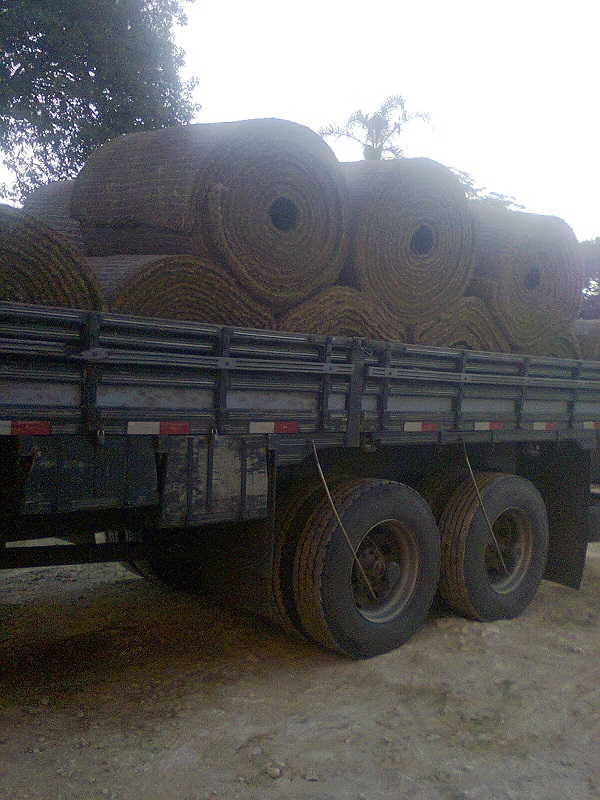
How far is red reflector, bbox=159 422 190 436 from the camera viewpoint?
11.5 ft

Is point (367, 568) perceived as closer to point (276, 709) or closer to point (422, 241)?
point (276, 709)

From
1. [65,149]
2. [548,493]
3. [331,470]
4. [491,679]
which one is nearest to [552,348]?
[548,493]

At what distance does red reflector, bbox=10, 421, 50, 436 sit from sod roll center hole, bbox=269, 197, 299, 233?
1.94m

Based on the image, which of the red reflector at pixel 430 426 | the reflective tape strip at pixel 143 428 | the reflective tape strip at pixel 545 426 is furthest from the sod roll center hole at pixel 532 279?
the reflective tape strip at pixel 143 428

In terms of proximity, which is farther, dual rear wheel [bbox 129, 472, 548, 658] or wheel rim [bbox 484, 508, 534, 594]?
wheel rim [bbox 484, 508, 534, 594]

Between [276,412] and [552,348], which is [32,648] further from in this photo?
[552,348]

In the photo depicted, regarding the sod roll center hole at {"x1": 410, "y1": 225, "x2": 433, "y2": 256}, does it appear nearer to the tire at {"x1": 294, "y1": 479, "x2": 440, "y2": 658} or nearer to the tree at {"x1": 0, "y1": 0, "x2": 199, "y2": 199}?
the tire at {"x1": 294, "y1": 479, "x2": 440, "y2": 658}

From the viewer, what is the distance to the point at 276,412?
396cm

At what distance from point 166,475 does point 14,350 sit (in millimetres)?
878

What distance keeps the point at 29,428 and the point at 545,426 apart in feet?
11.9

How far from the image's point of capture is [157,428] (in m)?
3.47

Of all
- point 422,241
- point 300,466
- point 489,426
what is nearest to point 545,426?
point 489,426

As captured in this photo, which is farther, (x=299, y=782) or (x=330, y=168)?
(x=330, y=168)

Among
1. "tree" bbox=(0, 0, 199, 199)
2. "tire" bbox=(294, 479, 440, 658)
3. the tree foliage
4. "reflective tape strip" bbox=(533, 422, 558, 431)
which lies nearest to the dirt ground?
"tire" bbox=(294, 479, 440, 658)
